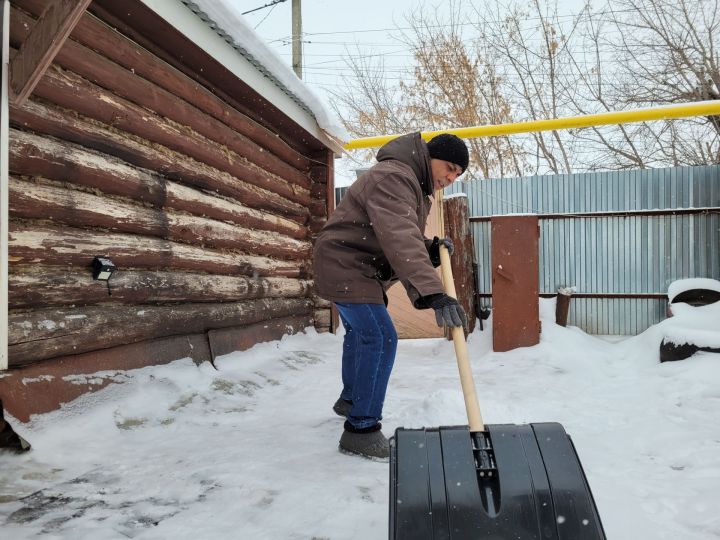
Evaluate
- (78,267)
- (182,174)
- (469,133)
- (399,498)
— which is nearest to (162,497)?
(399,498)

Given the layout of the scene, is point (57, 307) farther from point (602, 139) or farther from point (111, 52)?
point (602, 139)

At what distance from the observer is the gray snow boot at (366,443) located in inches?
95.8

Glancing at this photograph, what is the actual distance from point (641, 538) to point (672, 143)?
1246cm

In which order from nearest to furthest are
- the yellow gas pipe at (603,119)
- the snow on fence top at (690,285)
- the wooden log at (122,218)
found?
the wooden log at (122,218), the snow on fence top at (690,285), the yellow gas pipe at (603,119)

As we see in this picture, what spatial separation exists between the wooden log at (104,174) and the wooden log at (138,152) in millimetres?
55

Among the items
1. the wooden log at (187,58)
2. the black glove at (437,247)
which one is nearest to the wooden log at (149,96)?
the wooden log at (187,58)

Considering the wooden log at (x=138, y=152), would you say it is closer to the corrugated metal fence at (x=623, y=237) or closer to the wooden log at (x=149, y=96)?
the wooden log at (x=149, y=96)

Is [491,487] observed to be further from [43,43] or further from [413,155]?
[43,43]

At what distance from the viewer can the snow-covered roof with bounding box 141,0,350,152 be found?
11.6 ft

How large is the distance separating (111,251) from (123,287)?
237 mm

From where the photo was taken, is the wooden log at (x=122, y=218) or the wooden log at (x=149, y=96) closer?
the wooden log at (x=122, y=218)

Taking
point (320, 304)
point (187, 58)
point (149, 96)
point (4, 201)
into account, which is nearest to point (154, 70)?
point (149, 96)

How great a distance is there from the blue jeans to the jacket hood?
27.0 inches

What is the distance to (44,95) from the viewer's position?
2.77 metres
